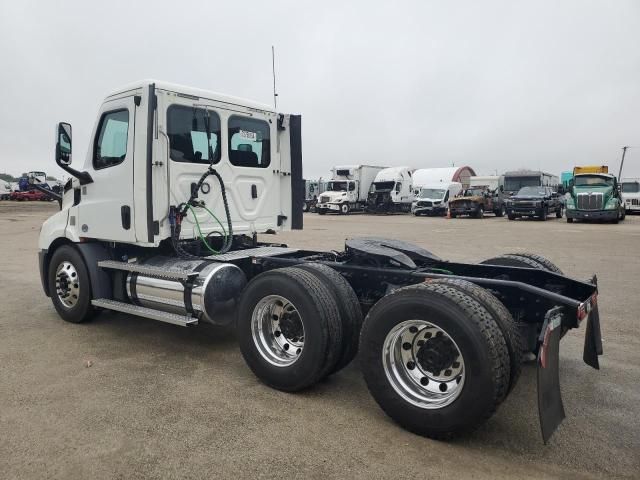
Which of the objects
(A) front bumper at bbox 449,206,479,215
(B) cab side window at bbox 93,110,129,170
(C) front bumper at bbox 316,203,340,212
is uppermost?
(B) cab side window at bbox 93,110,129,170

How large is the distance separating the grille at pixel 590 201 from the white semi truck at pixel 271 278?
22.2 metres

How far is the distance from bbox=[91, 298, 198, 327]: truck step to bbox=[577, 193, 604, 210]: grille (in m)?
24.2

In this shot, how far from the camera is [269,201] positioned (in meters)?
6.43

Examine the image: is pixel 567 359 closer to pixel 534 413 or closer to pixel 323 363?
pixel 534 413

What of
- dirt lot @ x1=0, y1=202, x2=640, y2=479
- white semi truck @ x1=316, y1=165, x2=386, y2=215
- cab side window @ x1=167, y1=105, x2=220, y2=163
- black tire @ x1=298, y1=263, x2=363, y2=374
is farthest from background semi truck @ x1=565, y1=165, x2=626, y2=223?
black tire @ x1=298, y1=263, x2=363, y2=374

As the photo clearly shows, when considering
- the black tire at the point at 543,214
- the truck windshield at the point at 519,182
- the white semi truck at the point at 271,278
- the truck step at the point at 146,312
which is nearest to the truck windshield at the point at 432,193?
the truck windshield at the point at 519,182

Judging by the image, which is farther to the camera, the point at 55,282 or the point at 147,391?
the point at 55,282

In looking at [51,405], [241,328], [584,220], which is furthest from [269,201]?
[584,220]

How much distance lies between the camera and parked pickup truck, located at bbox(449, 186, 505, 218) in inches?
1186

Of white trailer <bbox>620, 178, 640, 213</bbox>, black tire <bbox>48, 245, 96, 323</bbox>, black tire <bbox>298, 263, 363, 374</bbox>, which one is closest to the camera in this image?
black tire <bbox>298, 263, 363, 374</bbox>

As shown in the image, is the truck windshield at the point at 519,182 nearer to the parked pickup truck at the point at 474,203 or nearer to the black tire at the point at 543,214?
the parked pickup truck at the point at 474,203

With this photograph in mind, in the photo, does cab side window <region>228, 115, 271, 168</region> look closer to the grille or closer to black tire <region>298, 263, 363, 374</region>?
black tire <region>298, 263, 363, 374</region>

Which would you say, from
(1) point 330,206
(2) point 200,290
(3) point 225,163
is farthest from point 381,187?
(2) point 200,290

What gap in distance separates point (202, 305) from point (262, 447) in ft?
6.19
